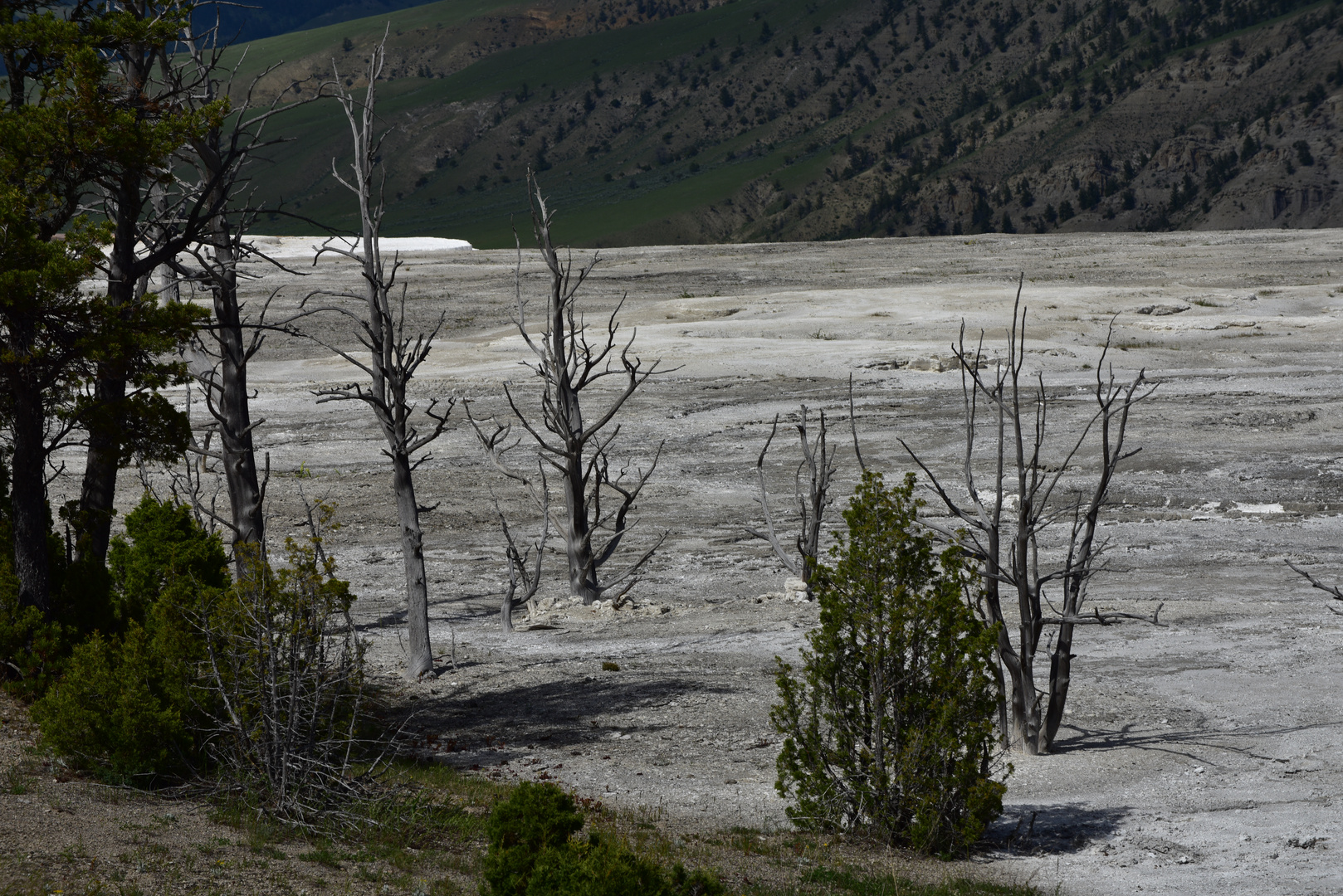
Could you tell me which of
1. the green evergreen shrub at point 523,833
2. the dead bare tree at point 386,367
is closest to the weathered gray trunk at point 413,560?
the dead bare tree at point 386,367

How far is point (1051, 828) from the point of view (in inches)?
388

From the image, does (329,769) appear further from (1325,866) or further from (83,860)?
(1325,866)

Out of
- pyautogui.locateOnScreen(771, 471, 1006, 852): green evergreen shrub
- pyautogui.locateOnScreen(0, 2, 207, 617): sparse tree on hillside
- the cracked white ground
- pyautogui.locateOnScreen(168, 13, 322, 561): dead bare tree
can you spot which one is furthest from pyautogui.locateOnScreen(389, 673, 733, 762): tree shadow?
pyautogui.locateOnScreen(0, 2, 207, 617): sparse tree on hillside

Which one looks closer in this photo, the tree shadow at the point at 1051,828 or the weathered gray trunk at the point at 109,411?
the tree shadow at the point at 1051,828

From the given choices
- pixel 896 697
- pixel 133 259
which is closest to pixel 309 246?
pixel 133 259

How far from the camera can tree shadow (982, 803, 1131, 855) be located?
9.52 metres

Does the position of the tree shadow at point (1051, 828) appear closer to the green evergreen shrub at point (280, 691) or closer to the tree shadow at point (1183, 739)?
the tree shadow at point (1183, 739)

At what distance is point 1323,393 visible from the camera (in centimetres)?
3097

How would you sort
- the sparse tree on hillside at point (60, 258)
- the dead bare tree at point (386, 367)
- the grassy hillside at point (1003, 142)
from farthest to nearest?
the grassy hillside at point (1003, 142) < the dead bare tree at point (386, 367) < the sparse tree on hillside at point (60, 258)

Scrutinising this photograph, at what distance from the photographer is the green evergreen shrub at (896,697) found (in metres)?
9.16

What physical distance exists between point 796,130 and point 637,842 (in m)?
189

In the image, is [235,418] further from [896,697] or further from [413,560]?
[896,697]

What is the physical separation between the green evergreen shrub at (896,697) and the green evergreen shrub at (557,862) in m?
3.06

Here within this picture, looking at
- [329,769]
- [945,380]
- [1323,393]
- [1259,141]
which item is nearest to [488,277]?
[945,380]
